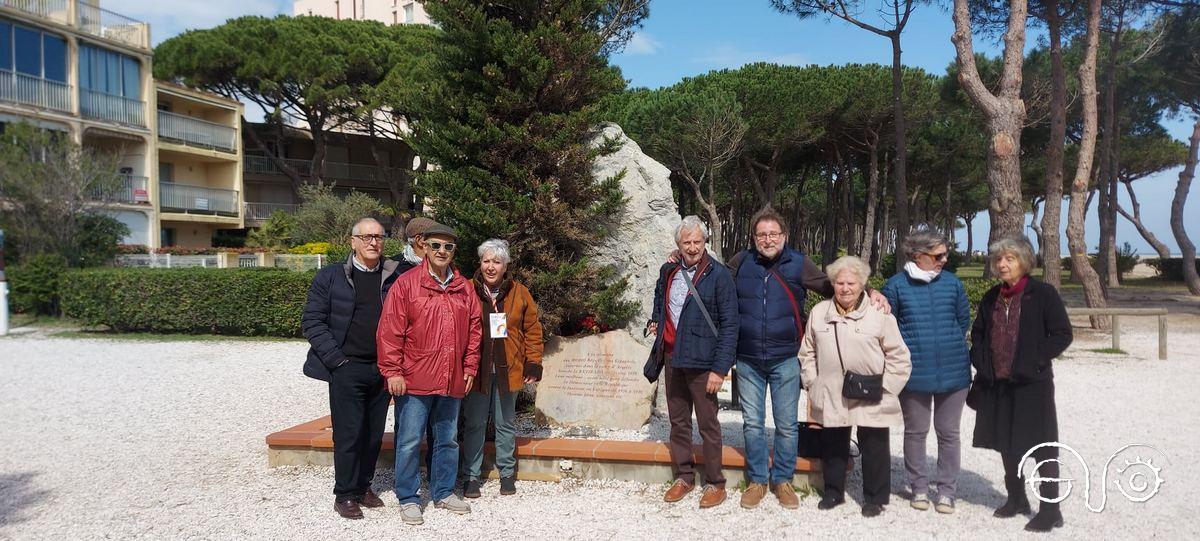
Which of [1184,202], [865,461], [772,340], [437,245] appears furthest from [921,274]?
[1184,202]

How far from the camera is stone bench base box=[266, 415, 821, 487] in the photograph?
458 cm

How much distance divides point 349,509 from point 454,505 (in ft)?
1.92

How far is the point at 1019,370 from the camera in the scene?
3.80m

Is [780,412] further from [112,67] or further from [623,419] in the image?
[112,67]

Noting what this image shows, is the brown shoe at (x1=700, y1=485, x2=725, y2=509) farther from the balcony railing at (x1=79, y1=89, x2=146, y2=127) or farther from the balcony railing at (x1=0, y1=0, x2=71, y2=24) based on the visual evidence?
the balcony railing at (x1=0, y1=0, x2=71, y2=24)

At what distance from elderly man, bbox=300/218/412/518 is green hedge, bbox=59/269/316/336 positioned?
8.71 m

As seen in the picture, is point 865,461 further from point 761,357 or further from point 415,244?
point 415,244

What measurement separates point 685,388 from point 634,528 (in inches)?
33.5

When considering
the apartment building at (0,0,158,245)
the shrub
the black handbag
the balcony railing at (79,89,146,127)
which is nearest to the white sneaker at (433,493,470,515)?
the black handbag

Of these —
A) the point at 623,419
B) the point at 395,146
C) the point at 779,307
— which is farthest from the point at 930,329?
the point at 395,146

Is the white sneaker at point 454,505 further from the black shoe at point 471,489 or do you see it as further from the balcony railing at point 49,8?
the balcony railing at point 49,8

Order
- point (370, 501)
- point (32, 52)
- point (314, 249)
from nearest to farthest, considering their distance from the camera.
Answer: point (370, 501), point (314, 249), point (32, 52)

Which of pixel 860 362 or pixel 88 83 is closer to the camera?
pixel 860 362

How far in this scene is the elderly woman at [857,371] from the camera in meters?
3.92
